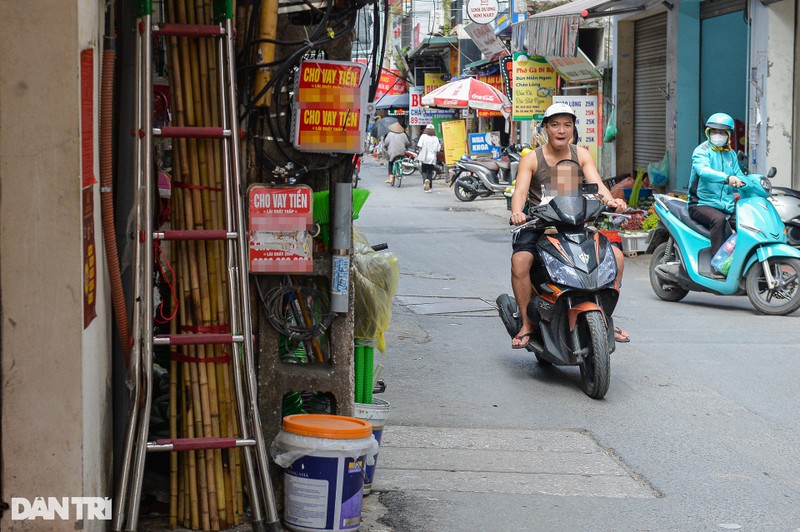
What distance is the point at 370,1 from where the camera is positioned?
16.1ft

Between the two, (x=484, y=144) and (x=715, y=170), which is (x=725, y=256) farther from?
(x=484, y=144)

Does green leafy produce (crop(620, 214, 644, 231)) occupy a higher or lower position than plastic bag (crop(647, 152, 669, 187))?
lower

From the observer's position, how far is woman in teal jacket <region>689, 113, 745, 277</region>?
10.7 metres

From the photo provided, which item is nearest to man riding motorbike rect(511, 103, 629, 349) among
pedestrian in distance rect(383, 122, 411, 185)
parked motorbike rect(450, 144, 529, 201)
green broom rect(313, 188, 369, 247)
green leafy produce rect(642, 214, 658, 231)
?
green broom rect(313, 188, 369, 247)

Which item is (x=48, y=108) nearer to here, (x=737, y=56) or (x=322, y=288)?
(x=322, y=288)

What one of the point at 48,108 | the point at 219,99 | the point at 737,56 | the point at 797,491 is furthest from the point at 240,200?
the point at 737,56

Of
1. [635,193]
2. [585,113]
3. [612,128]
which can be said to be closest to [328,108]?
[635,193]

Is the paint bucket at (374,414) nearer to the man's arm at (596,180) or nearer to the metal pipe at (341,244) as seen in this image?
the metal pipe at (341,244)

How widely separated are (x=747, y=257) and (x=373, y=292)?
5.81 meters

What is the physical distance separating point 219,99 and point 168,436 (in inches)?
58.8

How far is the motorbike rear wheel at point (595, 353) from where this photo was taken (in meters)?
7.11

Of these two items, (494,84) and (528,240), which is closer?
(528,240)

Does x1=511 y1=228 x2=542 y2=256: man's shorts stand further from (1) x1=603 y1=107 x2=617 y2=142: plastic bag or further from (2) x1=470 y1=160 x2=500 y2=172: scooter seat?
(2) x1=470 y1=160 x2=500 y2=172: scooter seat

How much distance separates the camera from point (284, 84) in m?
4.85
